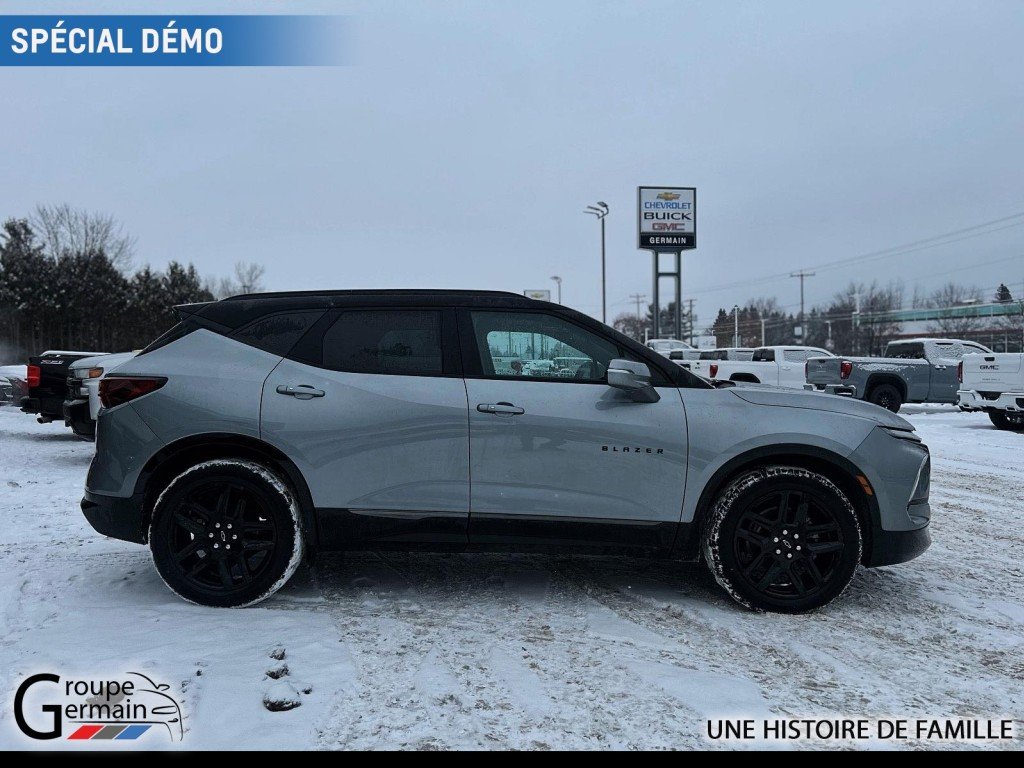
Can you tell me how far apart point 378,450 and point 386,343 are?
610 millimetres

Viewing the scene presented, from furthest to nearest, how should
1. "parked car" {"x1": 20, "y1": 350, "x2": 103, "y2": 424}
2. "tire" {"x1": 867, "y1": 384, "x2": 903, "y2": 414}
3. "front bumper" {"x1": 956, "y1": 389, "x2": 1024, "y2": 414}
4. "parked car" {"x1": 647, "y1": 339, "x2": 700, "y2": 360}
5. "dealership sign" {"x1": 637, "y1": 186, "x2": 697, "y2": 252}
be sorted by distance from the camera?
"dealership sign" {"x1": 637, "y1": 186, "x2": 697, "y2": 252}
"parked car" {"x1": 647, "y1": 339, "x2": 700, "y2": 360}
"tire" {"x1": 867, "y1": 384, "x2": 903, "y2": 414}
"front bumper" {"x1": 956, "y1": 389, "x2": 1024, "y2": 414}
"parked car" {"x1": 20, "y1": 350, "x2": 103, "y2": 424}

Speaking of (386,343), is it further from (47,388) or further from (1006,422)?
(1006,422)

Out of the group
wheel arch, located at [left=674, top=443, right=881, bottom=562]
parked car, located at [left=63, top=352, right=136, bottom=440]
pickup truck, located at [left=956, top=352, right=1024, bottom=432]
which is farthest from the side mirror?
pickup truck, located at [left=956, top=352, right=1024, bottom=432]

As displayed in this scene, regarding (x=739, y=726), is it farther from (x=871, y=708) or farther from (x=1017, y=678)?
(x=1017, y=678)

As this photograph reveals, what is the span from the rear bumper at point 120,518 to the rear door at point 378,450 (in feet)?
2.81

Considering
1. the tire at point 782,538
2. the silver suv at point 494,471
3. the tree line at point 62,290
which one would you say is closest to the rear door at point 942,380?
the silver suv at point 494,471

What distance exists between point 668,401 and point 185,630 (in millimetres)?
2726

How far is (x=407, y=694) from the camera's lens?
3.03 metres

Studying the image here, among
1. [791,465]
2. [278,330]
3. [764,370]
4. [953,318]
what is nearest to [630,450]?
Result: [791,465]

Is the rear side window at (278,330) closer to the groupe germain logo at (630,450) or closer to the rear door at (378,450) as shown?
the rear door at (378,450)

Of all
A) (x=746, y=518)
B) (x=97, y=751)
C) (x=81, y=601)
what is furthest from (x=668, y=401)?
(x=81, y=601)

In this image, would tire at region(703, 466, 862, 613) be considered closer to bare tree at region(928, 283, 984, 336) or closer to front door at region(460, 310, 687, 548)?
front door at region(460, 310, 687, 548)

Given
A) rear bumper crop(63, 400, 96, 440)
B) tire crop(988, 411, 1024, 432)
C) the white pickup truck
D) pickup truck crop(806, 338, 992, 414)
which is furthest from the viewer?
the white pickup truck

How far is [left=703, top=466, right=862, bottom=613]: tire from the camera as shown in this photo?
3.96m
